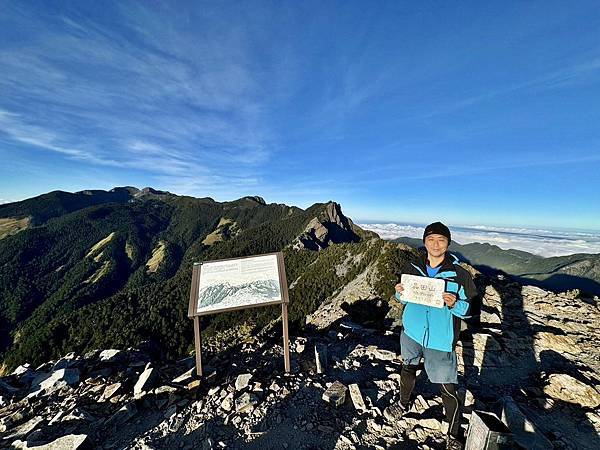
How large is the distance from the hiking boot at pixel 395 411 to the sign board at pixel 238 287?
3.21m

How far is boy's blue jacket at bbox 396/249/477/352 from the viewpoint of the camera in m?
5.12

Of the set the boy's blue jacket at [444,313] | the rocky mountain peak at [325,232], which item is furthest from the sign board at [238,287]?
the rocky mountain peak at [325,232]

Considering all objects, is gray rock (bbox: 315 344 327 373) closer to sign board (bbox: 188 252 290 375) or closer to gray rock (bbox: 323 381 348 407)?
sign board (bbox: 188 252 290 375)

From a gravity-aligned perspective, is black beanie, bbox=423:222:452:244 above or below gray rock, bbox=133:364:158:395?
above

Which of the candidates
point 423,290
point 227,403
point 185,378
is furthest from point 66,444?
point 423,290

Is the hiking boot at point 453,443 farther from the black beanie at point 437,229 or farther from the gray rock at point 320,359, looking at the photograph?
the gray rock at point 320,359

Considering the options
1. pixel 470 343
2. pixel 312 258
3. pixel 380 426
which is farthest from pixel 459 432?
pixel 312 258

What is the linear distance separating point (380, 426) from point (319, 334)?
23.6 ft

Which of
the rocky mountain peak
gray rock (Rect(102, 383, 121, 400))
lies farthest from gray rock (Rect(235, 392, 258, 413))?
the rocky mountain peak

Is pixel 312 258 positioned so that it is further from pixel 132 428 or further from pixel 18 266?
pixel 18 266

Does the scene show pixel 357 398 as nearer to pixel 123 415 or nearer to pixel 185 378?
pixel 185 378

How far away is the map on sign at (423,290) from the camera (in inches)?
202

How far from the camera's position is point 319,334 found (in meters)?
13.3

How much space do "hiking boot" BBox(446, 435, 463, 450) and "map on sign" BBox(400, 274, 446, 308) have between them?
8.80ft
